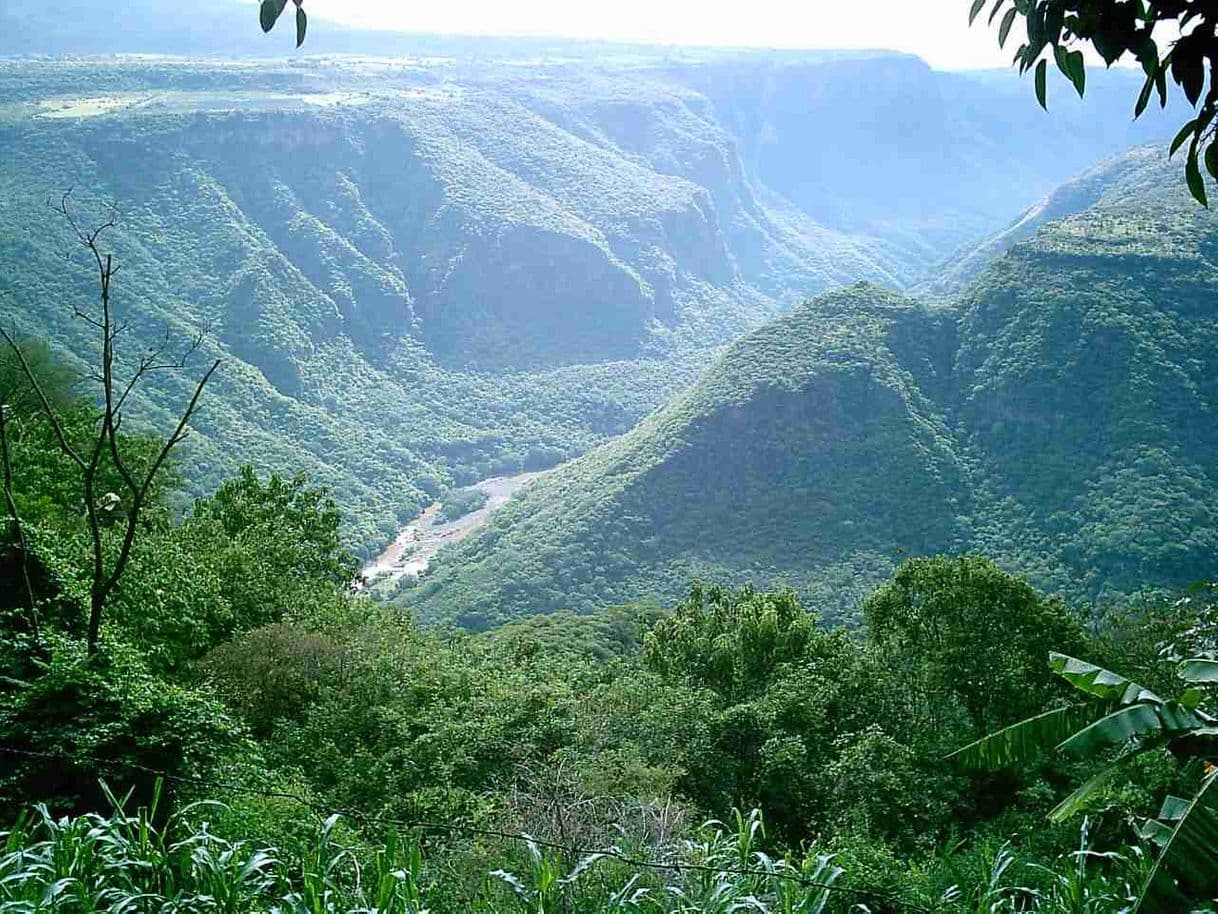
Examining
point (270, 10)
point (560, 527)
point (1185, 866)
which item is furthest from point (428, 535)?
point (270, 10)

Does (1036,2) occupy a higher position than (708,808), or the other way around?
(1036,2)

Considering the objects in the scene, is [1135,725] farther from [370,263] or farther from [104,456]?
[370,263]

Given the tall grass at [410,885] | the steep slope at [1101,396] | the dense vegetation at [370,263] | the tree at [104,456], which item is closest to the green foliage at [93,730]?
the tree at [104,456]

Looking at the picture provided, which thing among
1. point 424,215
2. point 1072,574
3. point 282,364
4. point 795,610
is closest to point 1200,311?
point 1072,574

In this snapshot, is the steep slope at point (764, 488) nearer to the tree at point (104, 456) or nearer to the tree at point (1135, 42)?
the tree at point (104, 456)

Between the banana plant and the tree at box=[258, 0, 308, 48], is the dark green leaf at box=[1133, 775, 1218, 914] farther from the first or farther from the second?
the tree at box=[258, 0, 308, 48]

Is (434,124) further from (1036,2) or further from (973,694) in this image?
(1036,2)
